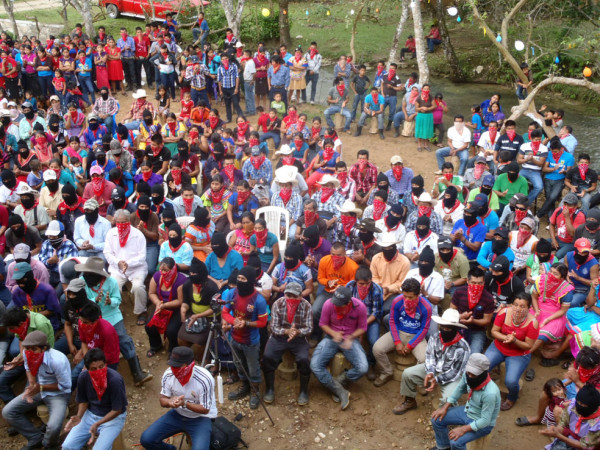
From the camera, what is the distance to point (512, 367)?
23.6ft

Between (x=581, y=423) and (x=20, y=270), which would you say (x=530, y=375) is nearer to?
(x=581, y=423)

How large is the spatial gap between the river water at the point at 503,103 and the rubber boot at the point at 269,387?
1073cm

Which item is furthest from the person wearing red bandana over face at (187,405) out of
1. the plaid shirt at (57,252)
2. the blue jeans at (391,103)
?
the blue jeans at (391,103)

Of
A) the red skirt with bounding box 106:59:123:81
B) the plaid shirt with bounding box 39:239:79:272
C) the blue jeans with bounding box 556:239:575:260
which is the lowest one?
the blue jeans with bounding box 556:239:575:260

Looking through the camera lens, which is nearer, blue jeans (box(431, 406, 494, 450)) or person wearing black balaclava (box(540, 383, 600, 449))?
person wearing black balaclava (box(540, 383, 600, 449))

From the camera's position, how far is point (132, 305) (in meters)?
9.40

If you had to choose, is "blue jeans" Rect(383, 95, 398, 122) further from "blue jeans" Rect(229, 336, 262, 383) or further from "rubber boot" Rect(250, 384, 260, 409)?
"rubber boot" Rect(250, 384, 260, 409)

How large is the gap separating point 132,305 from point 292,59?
9270 mm

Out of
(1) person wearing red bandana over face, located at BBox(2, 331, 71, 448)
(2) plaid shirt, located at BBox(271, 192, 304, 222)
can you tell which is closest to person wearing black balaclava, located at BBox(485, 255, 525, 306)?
(2) plaid shirt, located at BBox(271, 192, 304, 222)

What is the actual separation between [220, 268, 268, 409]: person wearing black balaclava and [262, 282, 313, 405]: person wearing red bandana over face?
15 centimetres

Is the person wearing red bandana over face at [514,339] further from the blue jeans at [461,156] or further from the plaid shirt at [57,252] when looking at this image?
the plaid shirt at [57,252]

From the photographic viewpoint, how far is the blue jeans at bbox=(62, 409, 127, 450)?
609cm

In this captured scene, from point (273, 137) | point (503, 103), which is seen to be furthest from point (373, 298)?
point (503, 103)

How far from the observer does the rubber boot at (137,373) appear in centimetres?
768
